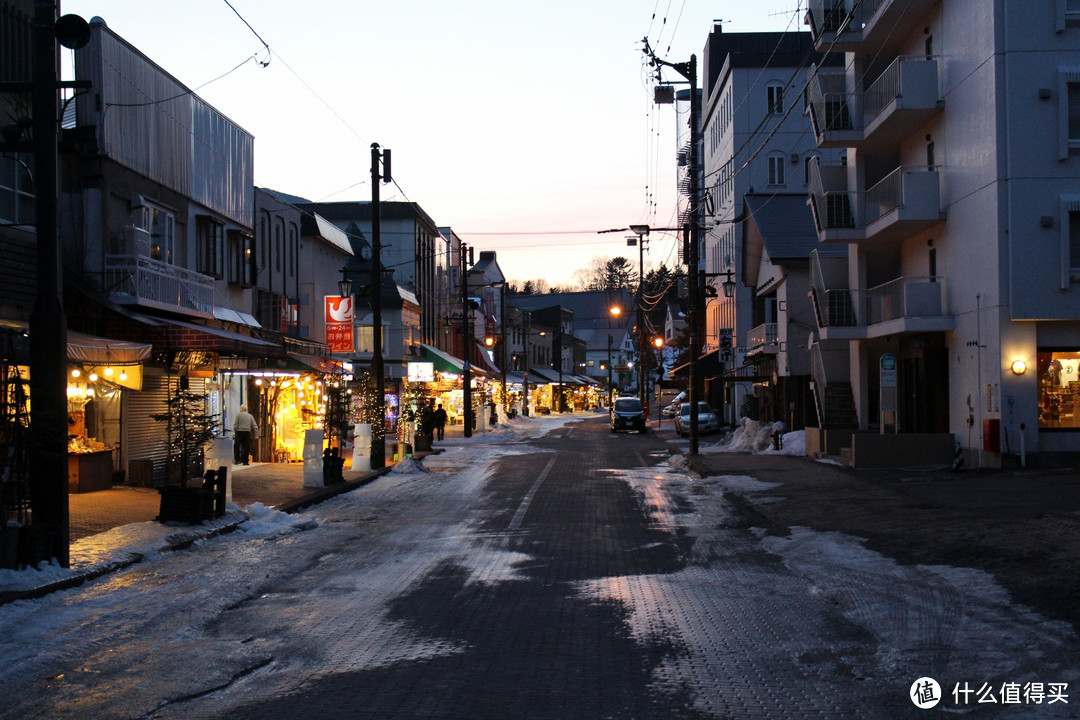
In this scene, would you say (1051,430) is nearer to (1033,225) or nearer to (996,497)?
(1033,225)

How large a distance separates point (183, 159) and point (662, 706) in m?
21.3

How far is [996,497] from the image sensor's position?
16234mm

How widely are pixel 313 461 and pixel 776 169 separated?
43647 mm

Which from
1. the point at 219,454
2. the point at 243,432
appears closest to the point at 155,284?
the point at 219,454

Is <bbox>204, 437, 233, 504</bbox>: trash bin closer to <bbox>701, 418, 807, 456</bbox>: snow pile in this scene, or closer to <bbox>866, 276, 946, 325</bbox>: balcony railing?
<bbox>866, 276, 946, 325</bbox>: balcony railing

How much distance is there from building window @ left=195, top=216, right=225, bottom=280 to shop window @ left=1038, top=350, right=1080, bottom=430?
1947cm

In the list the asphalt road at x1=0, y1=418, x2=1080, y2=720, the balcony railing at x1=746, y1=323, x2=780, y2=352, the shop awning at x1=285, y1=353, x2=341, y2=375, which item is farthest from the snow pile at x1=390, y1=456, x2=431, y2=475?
the balcony railing at x1=746, y1=323, x2=780, y2=352

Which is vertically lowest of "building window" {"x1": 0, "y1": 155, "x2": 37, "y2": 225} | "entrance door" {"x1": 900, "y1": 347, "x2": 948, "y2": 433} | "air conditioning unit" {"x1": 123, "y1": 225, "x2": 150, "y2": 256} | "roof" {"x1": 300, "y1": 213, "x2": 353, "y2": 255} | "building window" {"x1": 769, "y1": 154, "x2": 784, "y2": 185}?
"entrance door" {"x1": 900, "y1": 347, "x2": 948, "y2": 433}

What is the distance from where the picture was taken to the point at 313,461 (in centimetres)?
2141

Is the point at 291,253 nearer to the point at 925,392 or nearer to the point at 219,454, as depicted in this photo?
the point at 219,454

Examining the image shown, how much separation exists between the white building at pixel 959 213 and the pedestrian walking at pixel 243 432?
1538 centimetres

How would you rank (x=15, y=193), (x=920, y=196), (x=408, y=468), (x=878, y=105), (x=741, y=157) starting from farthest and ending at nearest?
(x=741, y=157)
(x=408, y=468)
(x=878, y=105)
(x=920, y=196)
(x=15, y=193)

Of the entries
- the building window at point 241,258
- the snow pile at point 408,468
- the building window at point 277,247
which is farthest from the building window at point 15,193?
the building window at point 277,247

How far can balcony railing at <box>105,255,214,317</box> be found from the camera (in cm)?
1952
